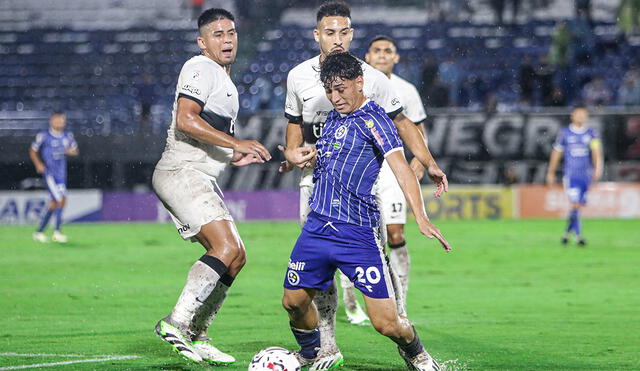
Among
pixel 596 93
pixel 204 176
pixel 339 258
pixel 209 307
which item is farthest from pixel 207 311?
pixel 596 93

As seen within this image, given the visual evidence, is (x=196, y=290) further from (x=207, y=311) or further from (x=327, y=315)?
(x=327, y=315)

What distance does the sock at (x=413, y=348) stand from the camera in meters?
6.42

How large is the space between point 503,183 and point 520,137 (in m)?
1.23

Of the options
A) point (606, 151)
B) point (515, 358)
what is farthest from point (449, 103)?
point (515, 358)

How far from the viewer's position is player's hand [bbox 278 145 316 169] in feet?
21.1

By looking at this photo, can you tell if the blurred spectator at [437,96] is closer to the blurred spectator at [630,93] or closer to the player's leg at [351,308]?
the blurred spectator at [630,93]

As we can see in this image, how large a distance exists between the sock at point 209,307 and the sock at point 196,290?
0.19m

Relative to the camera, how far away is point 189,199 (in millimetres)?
7098

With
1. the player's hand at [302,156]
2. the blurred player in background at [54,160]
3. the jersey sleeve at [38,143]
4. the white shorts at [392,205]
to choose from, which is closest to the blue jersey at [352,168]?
the player's hand at [302,156]

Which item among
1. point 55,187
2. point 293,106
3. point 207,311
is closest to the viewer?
point 207,311

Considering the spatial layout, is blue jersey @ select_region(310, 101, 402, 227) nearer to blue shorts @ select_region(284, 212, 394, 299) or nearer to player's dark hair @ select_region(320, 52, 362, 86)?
blue shorts @ select_region(284, 212, 394, 299)

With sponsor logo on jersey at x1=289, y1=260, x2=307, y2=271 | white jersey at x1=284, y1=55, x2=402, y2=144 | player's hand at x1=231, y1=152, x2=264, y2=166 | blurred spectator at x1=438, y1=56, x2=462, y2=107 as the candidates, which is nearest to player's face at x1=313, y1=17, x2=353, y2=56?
white jersey at x1=284, y1=55, x2=402, y2=144

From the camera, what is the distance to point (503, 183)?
26250mm

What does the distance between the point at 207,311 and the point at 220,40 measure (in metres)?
1.88
